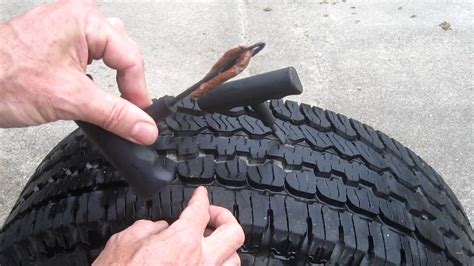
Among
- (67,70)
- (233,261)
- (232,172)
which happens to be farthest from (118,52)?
(233,261)

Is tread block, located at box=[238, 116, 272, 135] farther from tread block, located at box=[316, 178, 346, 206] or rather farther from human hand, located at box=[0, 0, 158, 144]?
human hand, located at box=[0, 0, 158, 144]

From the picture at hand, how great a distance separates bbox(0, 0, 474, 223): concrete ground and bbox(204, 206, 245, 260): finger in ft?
4.49

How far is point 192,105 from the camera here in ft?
4.73

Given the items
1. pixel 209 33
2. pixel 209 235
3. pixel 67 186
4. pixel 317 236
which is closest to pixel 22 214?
pixel 67 186

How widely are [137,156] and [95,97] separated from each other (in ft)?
0.53

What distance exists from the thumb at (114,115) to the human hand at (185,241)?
0.17 meters

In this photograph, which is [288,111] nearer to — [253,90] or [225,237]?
[253,90]

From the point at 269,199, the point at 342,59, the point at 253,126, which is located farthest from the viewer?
the point at 342,59

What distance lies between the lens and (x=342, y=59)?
10.1 ft

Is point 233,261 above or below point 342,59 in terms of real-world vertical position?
above

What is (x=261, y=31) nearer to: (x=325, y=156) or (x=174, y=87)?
(x=174, y=87)

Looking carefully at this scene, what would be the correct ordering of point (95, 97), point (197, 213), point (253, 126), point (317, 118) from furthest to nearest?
point (317, 118)
point (253, 126)
point (197, 213)
point (95, 97)

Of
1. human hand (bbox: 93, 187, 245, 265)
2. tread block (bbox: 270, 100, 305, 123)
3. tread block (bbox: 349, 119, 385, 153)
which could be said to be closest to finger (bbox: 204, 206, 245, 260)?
human hand (bbox: 93, 187, 245, 265)

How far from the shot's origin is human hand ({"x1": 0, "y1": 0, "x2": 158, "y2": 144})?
1069mm
